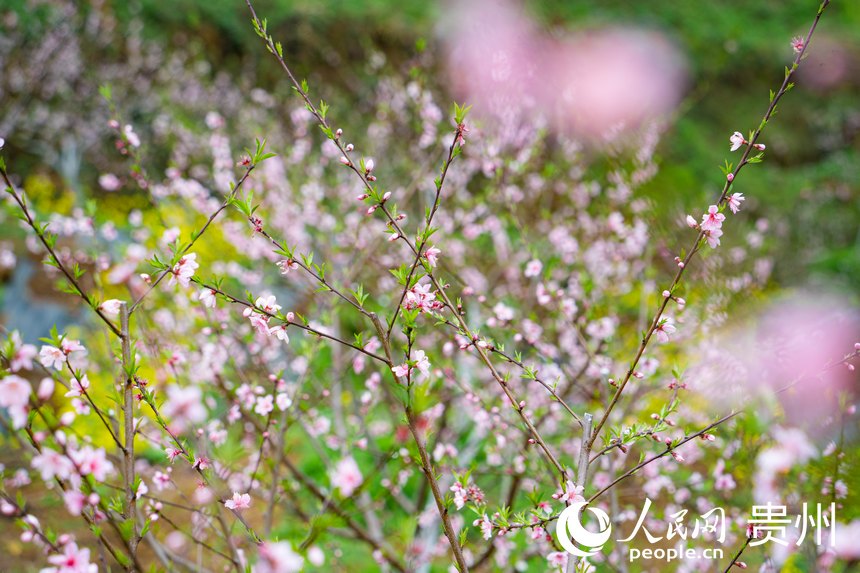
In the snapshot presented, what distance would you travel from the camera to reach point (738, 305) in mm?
2432

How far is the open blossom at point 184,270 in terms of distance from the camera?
1.35 meters

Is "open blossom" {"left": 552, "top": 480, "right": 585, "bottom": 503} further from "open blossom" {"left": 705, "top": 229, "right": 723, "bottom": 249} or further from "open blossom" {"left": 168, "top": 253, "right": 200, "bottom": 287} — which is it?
"open blossom" {"left": 168, "top": 253, "right": 200, "bottom": 287}

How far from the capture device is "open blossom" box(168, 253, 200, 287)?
4.44ft

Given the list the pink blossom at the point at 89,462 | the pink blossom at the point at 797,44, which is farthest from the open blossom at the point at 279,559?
the pink blossom at the point at 797,44

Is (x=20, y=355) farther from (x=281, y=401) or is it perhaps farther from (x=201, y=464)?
(x=281, y=401)

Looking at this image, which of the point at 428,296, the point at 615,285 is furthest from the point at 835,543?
the point at 615,285

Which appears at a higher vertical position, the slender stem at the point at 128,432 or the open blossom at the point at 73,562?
the slender stem at the point at 128,432

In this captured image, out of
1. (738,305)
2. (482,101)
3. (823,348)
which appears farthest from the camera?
(482,101)

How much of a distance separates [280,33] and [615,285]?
7832mm

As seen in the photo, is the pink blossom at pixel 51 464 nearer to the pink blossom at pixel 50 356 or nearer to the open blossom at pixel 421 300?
the pink blossom at pixel 50 356

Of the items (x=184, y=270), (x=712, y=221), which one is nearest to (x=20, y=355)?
(x=184, y=270)

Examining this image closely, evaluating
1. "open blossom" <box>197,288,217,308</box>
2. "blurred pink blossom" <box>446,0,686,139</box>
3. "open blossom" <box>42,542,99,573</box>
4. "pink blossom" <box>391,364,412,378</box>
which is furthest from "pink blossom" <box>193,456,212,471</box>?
"blurred pink blossom" <box>446,0,686,139</box>

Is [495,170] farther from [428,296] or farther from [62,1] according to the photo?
[62,1]

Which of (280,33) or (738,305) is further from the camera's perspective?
(280,33)
